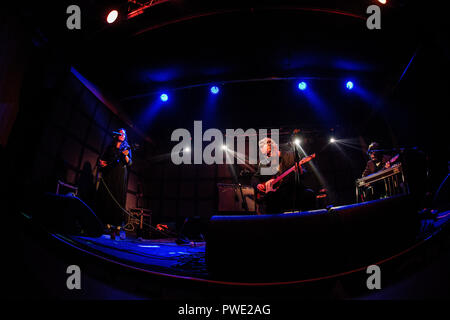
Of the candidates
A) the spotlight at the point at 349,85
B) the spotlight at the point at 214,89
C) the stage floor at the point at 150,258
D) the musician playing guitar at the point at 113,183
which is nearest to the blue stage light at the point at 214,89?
the spotlight at the point at 214,89

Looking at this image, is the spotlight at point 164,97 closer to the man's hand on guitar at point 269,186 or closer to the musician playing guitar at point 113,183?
the musician playing guitar at point 113,183

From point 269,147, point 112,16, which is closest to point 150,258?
point 269,147

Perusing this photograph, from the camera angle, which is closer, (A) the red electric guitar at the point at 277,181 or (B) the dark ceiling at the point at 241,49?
(A) the red electric guitar at the point at 277,181

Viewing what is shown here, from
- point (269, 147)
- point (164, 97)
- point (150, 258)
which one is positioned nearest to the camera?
point (150, 258)

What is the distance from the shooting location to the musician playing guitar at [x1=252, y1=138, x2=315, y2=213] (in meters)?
2.87

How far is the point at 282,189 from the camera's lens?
10.3 ft

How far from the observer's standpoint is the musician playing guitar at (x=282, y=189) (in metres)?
2.87

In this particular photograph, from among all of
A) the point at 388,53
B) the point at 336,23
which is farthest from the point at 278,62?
the point at 388,53

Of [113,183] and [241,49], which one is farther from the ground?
[241,49]

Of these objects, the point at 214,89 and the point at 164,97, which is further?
the point at 164,97
